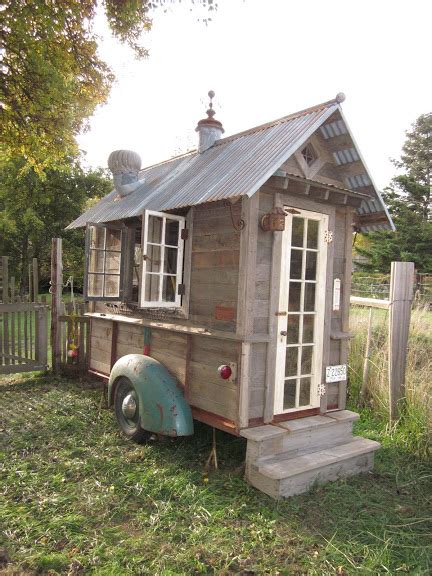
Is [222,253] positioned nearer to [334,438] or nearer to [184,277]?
[184,277]

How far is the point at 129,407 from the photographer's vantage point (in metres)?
5.05

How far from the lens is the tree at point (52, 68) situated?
6473 millimetres

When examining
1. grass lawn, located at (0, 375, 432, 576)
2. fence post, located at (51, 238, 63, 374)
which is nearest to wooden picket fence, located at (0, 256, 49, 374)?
fence post, located at (51, 238, 63, 374)

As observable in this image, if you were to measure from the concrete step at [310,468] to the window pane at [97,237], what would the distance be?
3.64 meters

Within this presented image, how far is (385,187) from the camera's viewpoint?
26.8 m

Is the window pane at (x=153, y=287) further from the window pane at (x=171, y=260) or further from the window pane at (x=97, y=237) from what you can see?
the window pane at (x=97, y=237)

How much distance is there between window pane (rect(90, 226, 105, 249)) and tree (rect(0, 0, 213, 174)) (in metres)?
3.12

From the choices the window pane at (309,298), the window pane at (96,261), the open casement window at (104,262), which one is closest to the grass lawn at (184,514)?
the window pane at (309,298)

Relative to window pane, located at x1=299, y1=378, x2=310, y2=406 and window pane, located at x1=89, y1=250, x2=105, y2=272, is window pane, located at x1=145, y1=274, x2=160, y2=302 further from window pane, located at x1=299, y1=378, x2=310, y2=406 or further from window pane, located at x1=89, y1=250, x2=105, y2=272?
window pane, located at x1=299, y1=378, x2=310, y2=406

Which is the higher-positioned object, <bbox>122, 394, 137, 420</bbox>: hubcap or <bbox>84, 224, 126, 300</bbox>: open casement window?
<bbox>84, 224, 126, 300</bbox>: open casement window

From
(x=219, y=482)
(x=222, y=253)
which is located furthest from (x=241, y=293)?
(x=219, y=482)

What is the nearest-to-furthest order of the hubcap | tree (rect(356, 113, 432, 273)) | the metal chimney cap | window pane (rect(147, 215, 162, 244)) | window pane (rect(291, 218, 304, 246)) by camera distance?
window pane (rect(291, 218, 304, 246))
window pane (rect(147, 215, 162, 244))
the hubcap
the metal chimney cap
tree (rect(356, 113, 432, 273))

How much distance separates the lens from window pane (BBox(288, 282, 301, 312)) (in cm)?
463

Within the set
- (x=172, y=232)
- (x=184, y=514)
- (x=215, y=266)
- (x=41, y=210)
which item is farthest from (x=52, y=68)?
(x=41, y=210)
